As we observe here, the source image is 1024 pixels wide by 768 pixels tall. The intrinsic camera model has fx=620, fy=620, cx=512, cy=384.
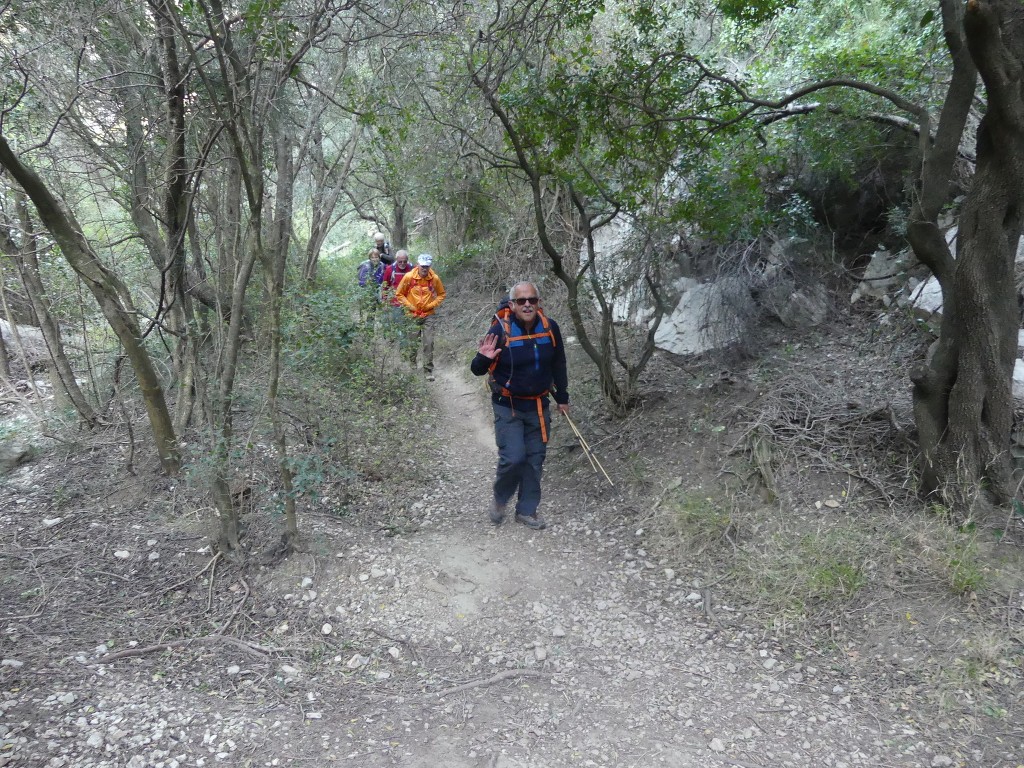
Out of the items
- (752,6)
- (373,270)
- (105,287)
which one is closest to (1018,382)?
(752,6)

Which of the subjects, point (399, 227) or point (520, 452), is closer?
point (520, 452)

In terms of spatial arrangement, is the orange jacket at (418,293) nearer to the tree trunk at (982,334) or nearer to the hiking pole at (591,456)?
the hiking pole at (591,456)

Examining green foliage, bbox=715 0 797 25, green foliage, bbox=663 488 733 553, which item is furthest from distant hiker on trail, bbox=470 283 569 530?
green foliage, bbox=715 0 797 25

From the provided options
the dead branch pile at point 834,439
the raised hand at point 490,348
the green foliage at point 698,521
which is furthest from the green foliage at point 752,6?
the green foliage at point 698,521

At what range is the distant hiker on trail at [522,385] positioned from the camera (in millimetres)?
4957

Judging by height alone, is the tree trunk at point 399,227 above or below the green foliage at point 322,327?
above

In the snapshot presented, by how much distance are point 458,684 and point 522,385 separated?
2269 mm

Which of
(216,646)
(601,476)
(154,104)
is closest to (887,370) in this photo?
(601,476)

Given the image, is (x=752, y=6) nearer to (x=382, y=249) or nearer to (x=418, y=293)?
(x=418, y=293)

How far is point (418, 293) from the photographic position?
8641mm

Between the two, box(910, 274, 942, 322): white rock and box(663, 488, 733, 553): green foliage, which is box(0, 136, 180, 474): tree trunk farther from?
box(910, 274, 942, 322): white rock

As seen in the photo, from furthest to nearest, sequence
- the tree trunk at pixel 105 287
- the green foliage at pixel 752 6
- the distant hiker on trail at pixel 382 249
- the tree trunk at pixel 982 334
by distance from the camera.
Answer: the distant hiker on trail at pixel 382 249
the green foliage at pixel 752 6
the tree trunk at pixel 105 287
the tree trunk at pixel 982 334

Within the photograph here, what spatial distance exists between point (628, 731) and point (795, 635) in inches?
51.1

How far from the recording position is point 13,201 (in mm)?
6422
